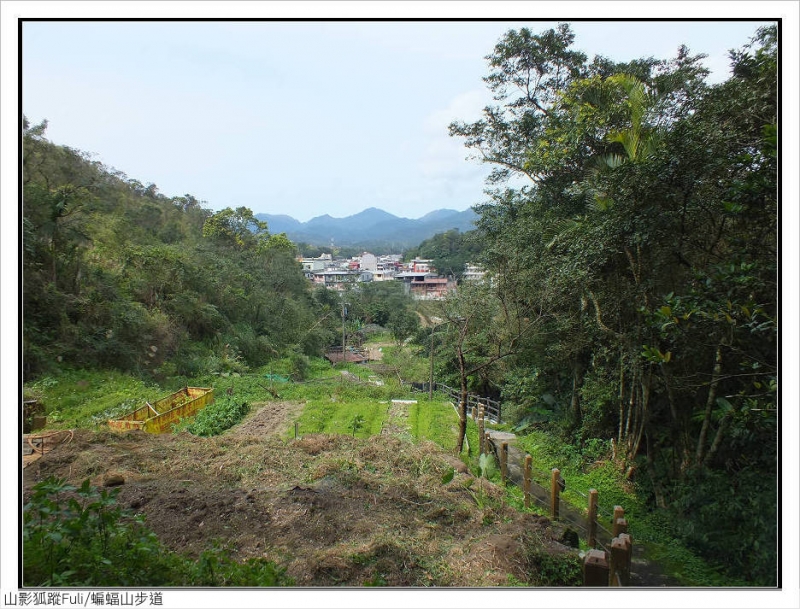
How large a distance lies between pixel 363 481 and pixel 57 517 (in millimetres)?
2939

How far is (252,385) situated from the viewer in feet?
40.2

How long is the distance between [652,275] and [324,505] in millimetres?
4003

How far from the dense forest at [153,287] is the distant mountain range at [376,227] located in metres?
3.21

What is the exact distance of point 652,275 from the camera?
15.1 feet

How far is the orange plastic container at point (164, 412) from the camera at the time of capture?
716 cm

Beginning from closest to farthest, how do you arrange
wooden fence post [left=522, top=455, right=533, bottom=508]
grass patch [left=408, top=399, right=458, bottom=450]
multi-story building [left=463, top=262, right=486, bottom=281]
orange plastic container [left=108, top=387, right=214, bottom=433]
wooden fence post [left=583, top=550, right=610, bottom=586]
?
1. wooden fence post [left=583, top=550, right=610, bottom=586]
2. wooden fence post [left=522, top=455, right=533, bottom=508]
3. orange plastic container [left=108, top=387, right=214, bottom=433]
4. grass patch [left=408, top=399, right=458, bottom=450]
5. multi-story building [left=463, top=262, right=486, bottom=281]

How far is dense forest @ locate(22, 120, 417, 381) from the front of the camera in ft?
17.1

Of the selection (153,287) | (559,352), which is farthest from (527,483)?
(153,287)

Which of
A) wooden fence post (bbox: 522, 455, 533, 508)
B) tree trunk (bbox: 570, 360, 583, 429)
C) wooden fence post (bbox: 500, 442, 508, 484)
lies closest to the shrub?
wooden fence post (bbox: 500, 442, 508, 484)

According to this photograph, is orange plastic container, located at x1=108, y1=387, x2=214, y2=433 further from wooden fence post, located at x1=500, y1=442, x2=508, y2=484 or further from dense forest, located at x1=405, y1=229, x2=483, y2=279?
dense forest, located at x1=405, y1=229, x2=483, y2=279

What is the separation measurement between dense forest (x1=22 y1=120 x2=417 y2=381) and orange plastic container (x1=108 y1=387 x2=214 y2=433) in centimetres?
131

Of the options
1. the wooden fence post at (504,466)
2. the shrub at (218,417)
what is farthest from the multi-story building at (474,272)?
the shrub at (218,417)

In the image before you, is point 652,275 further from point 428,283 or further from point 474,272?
point 428,283

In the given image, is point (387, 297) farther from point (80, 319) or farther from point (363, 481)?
point (363, 481)
